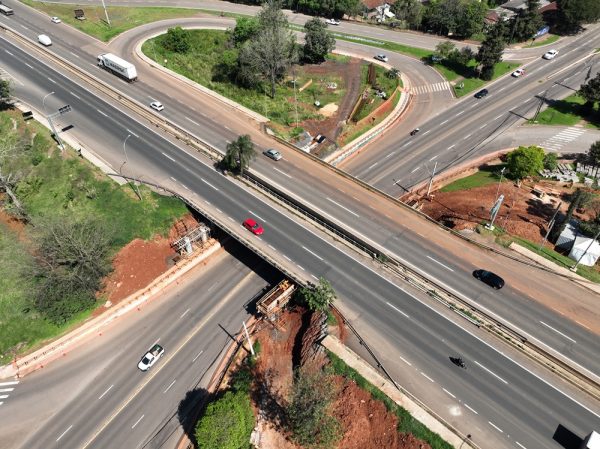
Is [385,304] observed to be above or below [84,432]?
above

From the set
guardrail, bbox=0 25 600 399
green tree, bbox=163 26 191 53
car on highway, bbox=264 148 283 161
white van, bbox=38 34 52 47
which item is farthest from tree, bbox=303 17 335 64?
white van, bbox=38 34 52 47

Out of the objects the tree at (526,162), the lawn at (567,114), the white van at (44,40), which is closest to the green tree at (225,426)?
the tree at (526,162)

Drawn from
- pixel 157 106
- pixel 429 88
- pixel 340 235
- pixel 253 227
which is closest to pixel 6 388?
pixel 253 227

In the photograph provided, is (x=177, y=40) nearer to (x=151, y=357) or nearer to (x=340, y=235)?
(x=340, y=235)

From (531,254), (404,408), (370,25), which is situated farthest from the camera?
(370,25)

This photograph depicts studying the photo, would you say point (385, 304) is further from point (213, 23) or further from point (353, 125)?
point (213, 23)

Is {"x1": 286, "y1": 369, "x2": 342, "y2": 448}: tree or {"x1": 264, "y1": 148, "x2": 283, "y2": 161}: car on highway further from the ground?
{"x1": 264, "y1": 148, "x2": 283, "y2": 161}: car on highway

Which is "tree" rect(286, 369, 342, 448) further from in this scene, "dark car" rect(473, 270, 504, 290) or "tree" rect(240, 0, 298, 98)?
"tree" rect(240, 0, 298, 98)

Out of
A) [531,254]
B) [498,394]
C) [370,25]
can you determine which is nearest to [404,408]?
[498,394]
